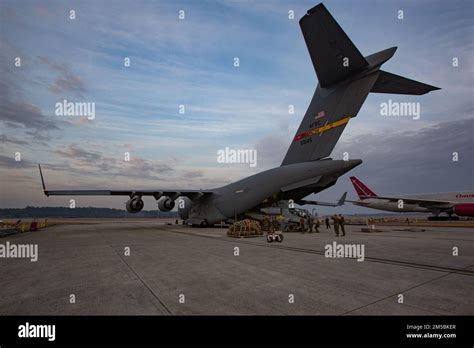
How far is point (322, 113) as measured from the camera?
17688 mm

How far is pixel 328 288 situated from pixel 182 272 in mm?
3520

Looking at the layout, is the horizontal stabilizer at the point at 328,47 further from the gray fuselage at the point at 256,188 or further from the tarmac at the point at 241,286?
the tarmac at the point at 241,286

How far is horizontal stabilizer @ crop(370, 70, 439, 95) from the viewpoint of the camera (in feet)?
52.3

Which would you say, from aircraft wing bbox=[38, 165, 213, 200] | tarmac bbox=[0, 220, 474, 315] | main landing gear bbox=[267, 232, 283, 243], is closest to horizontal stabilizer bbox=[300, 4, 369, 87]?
main landing gear bbox=[267, 232, 283, 243]

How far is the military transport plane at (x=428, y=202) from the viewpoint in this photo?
117 ft

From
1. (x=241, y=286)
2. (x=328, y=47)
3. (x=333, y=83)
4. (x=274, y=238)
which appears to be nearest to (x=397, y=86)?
(x=333, y=83)

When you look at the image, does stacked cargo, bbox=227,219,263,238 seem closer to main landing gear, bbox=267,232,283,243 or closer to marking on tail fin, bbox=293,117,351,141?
main landing gear, bbox=267,232,283,243

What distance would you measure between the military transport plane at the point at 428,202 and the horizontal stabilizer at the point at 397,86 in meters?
26.7

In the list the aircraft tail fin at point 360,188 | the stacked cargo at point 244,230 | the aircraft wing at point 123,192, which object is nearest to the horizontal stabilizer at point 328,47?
the stacked cargo at point 244,230

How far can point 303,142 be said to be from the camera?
63.0 ft

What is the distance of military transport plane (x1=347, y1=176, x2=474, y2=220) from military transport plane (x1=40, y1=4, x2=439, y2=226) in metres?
27.1

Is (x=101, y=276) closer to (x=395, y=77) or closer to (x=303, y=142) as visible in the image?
(x=303, y=142)

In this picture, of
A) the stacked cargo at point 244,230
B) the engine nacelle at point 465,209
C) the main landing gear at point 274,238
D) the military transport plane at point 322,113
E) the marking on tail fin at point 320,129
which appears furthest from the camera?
the engine nacelle at point 465,209
